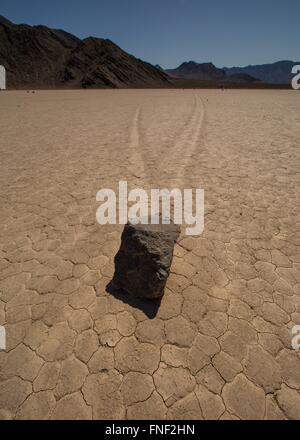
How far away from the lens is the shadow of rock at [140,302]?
257 centimetres

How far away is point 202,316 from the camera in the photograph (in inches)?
100

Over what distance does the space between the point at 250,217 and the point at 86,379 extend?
3.21 meters

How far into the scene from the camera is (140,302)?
266 cm

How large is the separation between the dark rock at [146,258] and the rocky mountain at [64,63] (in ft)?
181

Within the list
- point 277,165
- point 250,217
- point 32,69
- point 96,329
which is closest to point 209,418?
point 96,329

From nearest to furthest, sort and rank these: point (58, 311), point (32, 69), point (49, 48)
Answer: point (58, 311) < point (32, 69) < point (49, 48)

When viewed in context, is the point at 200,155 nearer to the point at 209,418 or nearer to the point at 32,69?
the point at 209,418

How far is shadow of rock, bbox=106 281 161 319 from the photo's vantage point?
2.57m
